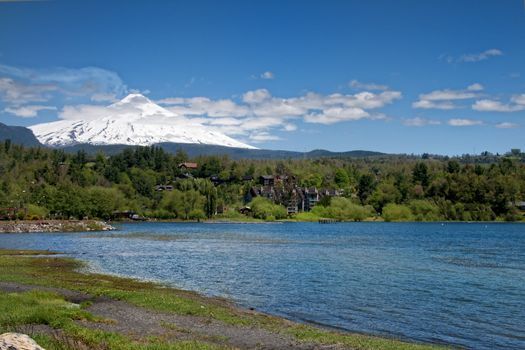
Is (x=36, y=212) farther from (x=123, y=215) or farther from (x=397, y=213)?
(x=397, y=213)

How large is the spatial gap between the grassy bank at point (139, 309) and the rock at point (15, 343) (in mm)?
2479

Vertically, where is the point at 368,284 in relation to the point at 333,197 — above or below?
above

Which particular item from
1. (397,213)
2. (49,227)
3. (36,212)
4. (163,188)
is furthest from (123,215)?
(397,213)

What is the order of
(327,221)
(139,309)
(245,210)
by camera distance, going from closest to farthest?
(139,309) < (327,221) < (245,210)

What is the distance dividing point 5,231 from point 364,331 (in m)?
94.5

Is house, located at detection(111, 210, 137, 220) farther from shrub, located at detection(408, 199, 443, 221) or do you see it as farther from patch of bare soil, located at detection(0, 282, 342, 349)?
patch of bare soil, located at detection(0, 282, 342, 349)

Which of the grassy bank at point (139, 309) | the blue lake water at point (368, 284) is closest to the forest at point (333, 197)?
the blue lake water at point (368, 284)

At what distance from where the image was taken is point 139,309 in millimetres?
22141

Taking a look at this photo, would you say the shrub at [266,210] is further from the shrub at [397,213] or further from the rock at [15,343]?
the rock at [15,343]

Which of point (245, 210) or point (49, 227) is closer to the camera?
point (49, 227)

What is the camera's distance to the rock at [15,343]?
8672mm

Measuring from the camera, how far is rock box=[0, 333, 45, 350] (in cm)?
867

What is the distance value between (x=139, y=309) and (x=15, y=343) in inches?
538

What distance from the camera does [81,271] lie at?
126ft
